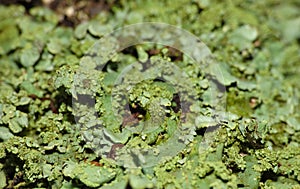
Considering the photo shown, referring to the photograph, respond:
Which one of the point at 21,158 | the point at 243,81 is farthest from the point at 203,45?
the point at 21,158

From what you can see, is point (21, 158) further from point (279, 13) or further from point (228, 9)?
point (279, 13)

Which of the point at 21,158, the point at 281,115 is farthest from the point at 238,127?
the point at 21,158

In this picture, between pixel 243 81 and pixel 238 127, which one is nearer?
pixel 238 127

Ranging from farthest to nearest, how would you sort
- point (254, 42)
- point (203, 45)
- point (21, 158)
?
point (254, 42)
point (203, 45)
point (21, 158)

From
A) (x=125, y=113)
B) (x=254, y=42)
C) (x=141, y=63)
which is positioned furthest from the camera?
(x=254, y=42)

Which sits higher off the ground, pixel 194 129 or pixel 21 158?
pixel 194 129

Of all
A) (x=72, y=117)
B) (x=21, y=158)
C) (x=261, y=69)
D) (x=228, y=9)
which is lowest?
(x=21, y=158)
